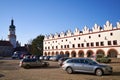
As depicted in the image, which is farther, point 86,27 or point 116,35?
point 86,27

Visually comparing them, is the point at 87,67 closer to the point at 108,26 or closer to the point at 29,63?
the point at 29,63

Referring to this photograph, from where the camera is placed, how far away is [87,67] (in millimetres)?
18344

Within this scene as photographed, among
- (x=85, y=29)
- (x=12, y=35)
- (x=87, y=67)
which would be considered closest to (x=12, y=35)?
(x=12, y=35)

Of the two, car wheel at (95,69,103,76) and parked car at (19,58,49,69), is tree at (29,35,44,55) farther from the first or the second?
car wheel at (95,69,103,76)

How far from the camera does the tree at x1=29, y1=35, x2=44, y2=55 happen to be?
308ft

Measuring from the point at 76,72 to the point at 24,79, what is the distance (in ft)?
22.2

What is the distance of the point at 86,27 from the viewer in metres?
67.4

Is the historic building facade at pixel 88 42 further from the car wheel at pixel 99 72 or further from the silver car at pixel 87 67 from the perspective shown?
the car wheel at pixel 99 72

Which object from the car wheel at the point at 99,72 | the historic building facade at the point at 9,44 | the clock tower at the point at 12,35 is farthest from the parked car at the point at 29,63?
the clock tower at the point at 12,35

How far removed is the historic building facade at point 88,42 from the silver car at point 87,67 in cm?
3948

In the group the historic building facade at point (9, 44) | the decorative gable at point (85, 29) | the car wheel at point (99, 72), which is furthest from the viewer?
the historic building facade at point (9, 44)

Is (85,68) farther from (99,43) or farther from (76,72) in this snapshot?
(99,43)

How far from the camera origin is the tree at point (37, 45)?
308 ft

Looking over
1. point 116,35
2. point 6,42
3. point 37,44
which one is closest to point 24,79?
point 116,35
